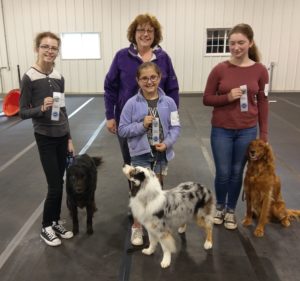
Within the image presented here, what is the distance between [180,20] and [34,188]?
9641 millimetres

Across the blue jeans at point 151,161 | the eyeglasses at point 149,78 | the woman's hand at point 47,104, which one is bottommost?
the blue jeans at point 151,161

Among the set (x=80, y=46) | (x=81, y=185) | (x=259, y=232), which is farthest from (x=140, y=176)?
(x=80, y=46)

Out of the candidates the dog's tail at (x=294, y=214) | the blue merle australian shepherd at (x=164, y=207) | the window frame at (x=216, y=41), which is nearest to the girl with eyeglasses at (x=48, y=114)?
the blue merle australian shepherd at (x=164, y=207)

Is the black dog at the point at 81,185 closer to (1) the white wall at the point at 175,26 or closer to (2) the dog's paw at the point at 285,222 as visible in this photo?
(2) the dog's paw at the point at 285,222

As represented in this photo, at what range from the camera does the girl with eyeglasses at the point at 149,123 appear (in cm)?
245

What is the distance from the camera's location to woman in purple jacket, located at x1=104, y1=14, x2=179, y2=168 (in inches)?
104

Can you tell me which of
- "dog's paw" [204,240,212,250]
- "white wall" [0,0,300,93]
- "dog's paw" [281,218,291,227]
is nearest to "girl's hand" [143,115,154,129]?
"dog's paw" [204,240,212,250]

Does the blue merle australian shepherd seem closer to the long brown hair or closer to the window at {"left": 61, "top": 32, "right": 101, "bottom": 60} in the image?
the long brown hair

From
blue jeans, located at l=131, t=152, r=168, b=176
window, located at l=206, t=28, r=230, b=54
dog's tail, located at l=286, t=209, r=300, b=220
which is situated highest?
window, located at l=206, t=28, r=230, b=54

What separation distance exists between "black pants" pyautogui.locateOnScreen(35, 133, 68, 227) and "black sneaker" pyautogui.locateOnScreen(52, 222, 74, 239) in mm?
66

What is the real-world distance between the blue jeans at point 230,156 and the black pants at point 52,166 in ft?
4.55

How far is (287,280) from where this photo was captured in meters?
2.31

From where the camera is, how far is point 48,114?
2.54 meters

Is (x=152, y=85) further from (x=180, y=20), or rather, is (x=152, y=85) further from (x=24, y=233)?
(x=180, y=20)
